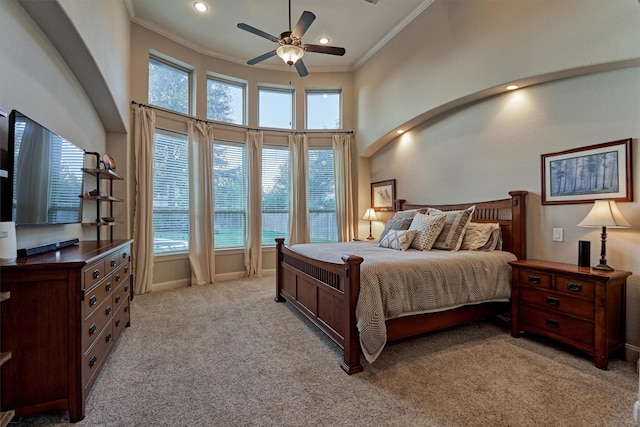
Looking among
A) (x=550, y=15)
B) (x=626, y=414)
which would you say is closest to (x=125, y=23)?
(x=550, y=15)

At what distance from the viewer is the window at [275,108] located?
549 centimetres

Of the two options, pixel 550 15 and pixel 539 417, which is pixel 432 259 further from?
pixel 550 15

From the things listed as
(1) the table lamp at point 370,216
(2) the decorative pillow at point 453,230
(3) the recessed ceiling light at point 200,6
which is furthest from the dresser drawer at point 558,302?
(3) the recessed ceiling light at point 200,6

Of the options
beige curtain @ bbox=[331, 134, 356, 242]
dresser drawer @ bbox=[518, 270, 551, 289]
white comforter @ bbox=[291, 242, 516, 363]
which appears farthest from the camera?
beige curtain @ bbox=[331, 134, 356, 242]

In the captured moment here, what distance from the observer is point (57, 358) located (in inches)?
62.2

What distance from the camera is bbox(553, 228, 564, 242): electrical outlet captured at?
9.11 feet

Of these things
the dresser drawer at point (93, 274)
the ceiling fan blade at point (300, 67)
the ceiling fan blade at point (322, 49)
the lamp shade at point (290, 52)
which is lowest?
the dresser drawer at point (93, 274)

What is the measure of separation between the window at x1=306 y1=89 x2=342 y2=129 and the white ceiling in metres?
0.95

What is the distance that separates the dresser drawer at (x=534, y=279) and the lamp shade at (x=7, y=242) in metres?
3.64

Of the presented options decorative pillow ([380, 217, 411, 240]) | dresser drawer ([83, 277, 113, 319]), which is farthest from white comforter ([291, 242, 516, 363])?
dresser drawer ([83, 277, 113, 319])

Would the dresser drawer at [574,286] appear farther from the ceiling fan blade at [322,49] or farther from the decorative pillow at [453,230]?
the ceiling fan blade at [322,49]

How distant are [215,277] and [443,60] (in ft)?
15.3

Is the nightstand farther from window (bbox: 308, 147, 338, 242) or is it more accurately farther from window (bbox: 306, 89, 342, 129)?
window (bbox: 306, 89, 342, 129)

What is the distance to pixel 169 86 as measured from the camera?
4660 mm
